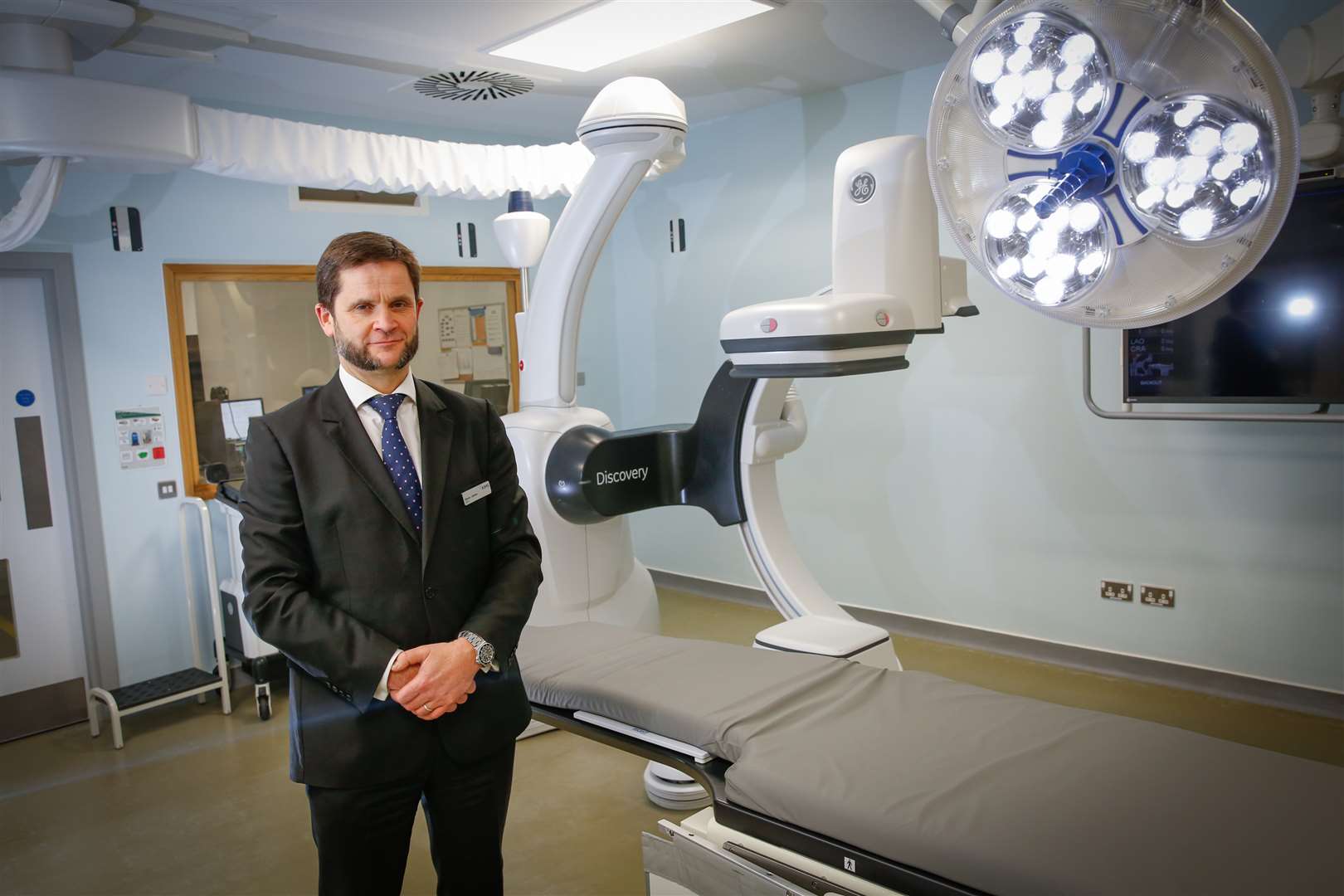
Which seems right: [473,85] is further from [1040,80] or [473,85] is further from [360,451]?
[1040,80]

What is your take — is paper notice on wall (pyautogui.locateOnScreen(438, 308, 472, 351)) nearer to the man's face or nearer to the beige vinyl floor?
the beige vinyl floor

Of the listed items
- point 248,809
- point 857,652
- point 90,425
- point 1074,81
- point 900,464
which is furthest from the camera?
point 900,464

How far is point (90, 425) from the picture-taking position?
415 cm

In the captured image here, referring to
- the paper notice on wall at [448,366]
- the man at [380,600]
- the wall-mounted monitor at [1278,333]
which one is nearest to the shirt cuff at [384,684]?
the man at [380,600]

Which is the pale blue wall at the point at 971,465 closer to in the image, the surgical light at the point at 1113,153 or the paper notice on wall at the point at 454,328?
the paper notice on wall at the point at 454,328

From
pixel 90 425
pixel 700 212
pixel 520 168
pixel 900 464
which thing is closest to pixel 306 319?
pixel 90 425

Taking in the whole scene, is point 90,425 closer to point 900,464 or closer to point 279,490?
point 279,490

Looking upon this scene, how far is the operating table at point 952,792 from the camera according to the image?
1.55 m

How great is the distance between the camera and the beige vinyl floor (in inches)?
115

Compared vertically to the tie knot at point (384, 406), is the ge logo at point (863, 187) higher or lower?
higher

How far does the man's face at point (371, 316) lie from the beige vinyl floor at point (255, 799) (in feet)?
5.73

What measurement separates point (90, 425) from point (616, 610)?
8.19 feet

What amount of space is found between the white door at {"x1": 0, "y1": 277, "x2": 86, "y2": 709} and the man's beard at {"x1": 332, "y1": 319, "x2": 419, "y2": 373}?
3.09 m

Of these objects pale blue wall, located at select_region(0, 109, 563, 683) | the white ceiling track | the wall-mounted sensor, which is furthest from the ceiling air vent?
the wall-mounted sensor
